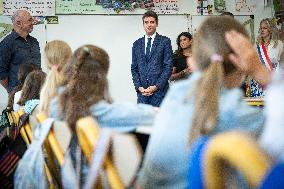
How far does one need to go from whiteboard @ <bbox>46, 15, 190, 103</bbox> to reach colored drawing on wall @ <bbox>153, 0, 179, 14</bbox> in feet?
0.24

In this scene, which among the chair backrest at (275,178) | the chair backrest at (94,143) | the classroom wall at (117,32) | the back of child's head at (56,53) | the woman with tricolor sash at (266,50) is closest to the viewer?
the chair backrest at (275,178)

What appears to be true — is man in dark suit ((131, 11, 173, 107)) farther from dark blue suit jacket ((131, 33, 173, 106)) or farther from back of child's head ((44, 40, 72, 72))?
back of child's head ((44, 40, 72, 72))

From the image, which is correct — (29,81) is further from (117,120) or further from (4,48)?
(4,48)

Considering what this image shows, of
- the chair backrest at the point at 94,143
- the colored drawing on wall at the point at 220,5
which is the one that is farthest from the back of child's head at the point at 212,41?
the colored drawing on wall at the point at 220,5

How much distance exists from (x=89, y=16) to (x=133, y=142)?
5454 millimetres

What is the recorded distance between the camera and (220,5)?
690 centimetres

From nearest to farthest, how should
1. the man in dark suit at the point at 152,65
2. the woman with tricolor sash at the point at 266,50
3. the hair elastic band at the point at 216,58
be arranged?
1. the hair elastic band at the point at 216,58
2. the woman with tricolor sash at the point at 266,50
3. the man in dark suit at the point at 152,65

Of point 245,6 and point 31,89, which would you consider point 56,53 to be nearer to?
point 31,89

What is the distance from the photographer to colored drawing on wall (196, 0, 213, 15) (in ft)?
22.1

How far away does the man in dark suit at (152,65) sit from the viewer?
468 centimetres

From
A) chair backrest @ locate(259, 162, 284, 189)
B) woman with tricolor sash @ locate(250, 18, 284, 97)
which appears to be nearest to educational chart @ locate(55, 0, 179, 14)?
woman with tricolor sash @ locate(250, 18, 284, 97)

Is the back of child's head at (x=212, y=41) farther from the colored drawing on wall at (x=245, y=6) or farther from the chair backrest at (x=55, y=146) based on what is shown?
the colored drawing on wall at (x=245, y=6)

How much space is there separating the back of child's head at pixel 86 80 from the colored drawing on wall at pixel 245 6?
5.34 m

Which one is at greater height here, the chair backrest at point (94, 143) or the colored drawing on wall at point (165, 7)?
the colored drawing on wall at point (165, 7)
